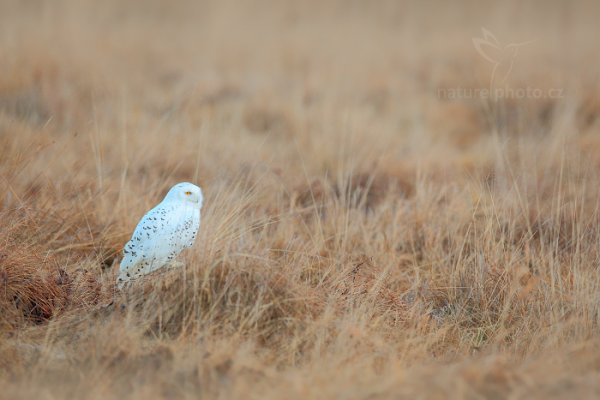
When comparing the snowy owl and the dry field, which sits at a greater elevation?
the snowy owl

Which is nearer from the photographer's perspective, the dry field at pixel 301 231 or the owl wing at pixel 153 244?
the dry field at pixel 301 231

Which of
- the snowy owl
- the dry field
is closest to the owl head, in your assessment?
the snowy owl

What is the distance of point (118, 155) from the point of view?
4371 mm

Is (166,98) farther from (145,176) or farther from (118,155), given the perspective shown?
(145,176)

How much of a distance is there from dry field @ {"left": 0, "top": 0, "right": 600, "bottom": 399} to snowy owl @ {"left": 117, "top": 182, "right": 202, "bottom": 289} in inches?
3.1

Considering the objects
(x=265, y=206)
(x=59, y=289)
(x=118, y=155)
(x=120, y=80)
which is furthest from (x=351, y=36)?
(x=59, y=289)

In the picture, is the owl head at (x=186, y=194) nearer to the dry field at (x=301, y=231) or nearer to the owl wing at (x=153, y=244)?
the owl wing at (x=153, y=244)

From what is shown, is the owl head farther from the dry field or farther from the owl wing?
the dry field

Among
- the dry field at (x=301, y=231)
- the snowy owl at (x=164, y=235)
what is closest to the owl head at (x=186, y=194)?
the snowy owl at (x=164, y=235)

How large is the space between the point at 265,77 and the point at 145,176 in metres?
3.00

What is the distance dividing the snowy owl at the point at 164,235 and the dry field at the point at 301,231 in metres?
0.08

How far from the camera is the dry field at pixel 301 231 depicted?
2.14m

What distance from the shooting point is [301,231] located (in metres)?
3.36

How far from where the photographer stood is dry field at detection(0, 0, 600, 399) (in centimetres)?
214
